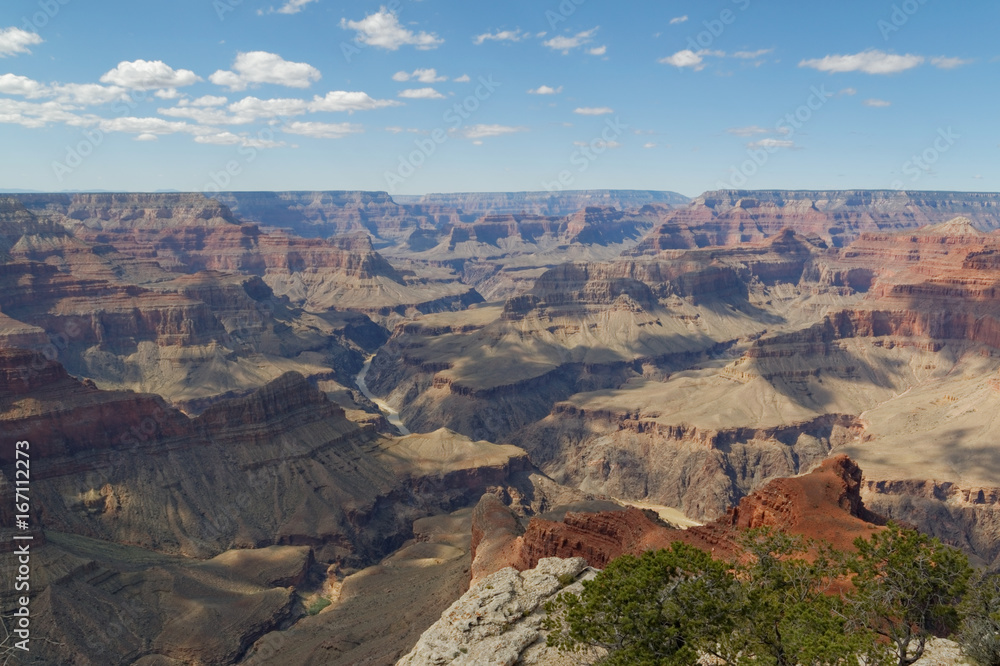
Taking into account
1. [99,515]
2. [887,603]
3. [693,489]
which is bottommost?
[693,489]

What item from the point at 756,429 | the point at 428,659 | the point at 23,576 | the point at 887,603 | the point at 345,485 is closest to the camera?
the point at 887,603

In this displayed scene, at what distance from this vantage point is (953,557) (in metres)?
39.6

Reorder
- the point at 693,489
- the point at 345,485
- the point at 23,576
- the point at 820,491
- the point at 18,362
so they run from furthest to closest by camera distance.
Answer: the point at 693,489 → the point at 345,485 → the point at 18,362 → the point at 23,576 → the point at 820,491

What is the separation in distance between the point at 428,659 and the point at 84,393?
10542cm

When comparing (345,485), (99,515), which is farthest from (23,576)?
(345,485)

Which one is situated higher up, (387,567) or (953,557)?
(953,557)

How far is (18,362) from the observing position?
414 feet

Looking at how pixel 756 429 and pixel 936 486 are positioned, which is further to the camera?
pixel 756 429

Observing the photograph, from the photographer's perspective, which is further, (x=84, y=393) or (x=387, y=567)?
(x=84, y=393)

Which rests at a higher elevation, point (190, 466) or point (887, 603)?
point (887, 603)

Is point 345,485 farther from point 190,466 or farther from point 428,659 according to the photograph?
point 428,659

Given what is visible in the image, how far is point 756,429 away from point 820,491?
373 ft

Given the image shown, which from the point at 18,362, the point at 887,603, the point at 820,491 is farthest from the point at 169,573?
the point at 887,603

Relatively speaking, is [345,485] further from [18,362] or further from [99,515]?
[18,362]
